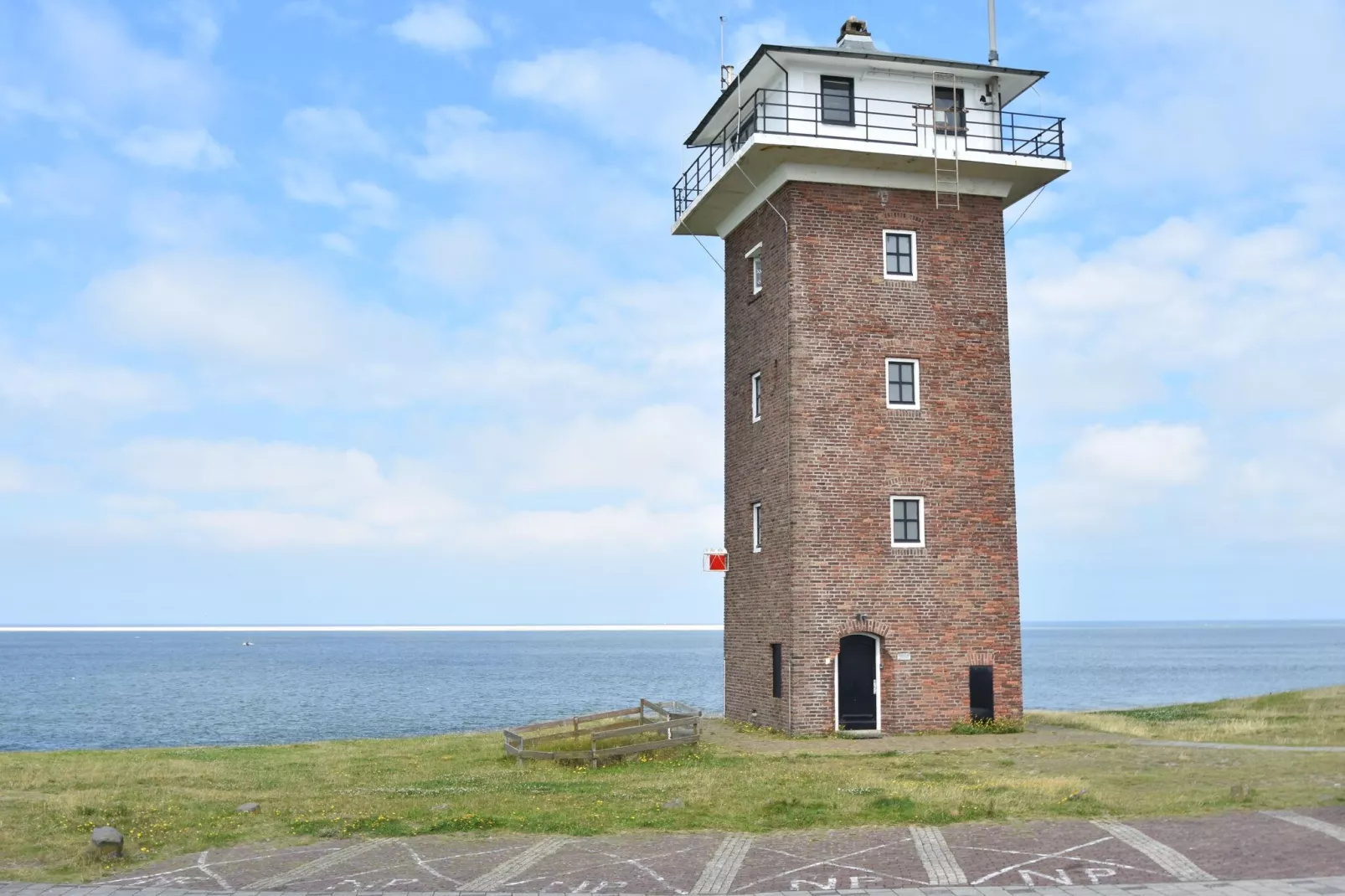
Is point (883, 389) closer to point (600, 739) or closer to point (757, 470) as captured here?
point (757, 470)

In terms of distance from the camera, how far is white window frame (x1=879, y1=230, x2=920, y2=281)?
30330 millimetres

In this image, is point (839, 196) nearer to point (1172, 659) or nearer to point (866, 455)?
point (866, 455)

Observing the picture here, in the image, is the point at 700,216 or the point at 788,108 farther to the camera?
the point at 700,216

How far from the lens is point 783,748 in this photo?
2641cm

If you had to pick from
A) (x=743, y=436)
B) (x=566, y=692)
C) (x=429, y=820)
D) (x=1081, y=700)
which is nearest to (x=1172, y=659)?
(x=1081, y=700)

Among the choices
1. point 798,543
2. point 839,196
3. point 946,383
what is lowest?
point 798,543

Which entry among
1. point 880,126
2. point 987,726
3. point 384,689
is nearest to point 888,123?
point 880,126

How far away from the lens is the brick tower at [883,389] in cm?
2927

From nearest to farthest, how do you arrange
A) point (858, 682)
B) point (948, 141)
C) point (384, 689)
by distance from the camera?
point (858, 682) → point (948, 141) → point (384, 689)

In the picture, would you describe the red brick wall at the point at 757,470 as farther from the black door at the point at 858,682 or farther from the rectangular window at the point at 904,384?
the rectangular window at the point at 904,384

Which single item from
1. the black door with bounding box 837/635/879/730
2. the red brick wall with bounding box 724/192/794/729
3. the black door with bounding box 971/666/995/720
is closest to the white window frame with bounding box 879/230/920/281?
the red brick wall with bounding box 724/192/794/729

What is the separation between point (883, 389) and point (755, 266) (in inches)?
208

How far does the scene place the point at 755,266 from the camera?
1289 inches

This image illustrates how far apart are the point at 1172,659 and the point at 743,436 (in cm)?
15508
